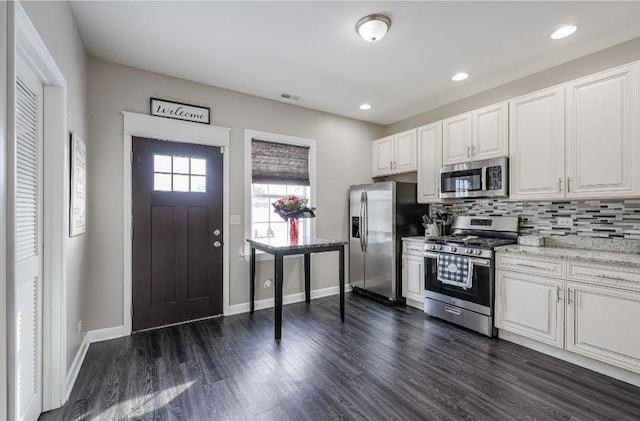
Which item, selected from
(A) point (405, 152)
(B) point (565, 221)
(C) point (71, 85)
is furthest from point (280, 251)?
(B) point (565, 221)

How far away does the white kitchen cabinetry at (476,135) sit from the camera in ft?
10.7

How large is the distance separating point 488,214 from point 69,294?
4228 millimetres

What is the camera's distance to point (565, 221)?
120 inches

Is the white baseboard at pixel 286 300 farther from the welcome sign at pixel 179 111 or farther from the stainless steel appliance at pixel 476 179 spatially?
the welcome sign at pixel 179 111

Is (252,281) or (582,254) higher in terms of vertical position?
(582,254)

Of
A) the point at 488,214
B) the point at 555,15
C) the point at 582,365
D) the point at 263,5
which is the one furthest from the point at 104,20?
the point at 582,365

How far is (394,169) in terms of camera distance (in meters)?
4.56

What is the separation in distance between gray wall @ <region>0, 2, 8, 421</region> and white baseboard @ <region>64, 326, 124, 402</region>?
114 centimetres

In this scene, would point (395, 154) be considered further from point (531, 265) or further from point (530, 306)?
point (530, 306)

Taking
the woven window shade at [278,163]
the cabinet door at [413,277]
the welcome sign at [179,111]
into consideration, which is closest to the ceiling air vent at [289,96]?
the woven window shade at [278,163]

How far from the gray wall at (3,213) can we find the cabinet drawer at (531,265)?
11.6 ft

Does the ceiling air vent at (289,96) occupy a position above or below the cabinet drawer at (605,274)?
above

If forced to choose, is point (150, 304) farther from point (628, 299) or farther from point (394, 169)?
point (628, 299)

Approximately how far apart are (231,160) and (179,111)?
0.76 meters
